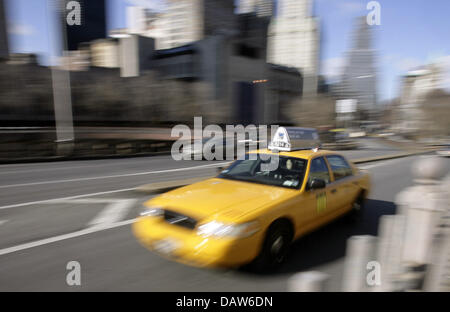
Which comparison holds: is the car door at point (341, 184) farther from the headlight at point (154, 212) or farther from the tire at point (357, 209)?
the headlight at point (154, 212)

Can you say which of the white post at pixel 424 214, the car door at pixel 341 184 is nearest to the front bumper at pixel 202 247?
the white post at pixel 424 214

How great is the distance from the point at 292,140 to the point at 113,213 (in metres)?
3.91

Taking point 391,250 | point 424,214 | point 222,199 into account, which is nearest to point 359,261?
point 391,250

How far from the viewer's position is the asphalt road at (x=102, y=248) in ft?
11.3

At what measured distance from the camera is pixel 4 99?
80.5 ft

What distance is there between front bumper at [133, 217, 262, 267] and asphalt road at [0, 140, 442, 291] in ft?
0.92

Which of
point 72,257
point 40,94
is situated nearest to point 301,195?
point 72,257

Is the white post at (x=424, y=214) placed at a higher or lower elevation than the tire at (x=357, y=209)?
higher

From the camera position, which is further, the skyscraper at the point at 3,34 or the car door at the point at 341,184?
the skyscraper at the point at 3,34

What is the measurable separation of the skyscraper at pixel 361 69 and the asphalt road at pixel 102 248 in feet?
170

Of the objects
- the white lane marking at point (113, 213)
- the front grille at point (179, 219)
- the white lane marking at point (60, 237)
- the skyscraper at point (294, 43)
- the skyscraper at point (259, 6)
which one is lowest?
the white lane marking at point (113, 213)

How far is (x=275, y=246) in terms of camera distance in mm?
3816

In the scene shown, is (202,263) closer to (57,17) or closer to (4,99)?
(57,17)
